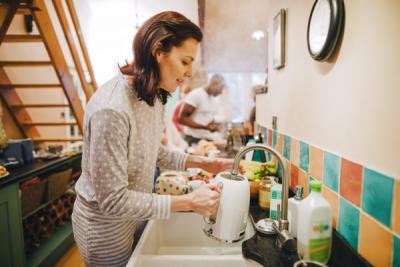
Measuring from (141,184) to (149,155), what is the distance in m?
0.10

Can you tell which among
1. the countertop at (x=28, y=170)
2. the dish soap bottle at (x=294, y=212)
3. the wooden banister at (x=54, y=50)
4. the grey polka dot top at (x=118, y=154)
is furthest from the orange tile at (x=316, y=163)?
the wooden banister at (x=54, y=50)

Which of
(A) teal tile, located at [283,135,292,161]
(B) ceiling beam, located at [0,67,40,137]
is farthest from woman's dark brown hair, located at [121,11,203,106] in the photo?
(B) ceiling beam, located at [0,67,40,137]

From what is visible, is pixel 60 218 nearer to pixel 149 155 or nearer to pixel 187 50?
pixel 149 155

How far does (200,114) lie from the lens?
10.5ft

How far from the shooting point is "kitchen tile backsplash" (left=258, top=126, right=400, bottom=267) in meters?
0.54

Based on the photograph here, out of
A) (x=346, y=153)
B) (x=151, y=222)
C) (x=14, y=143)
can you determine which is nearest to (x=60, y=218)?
(x=14, y=143)

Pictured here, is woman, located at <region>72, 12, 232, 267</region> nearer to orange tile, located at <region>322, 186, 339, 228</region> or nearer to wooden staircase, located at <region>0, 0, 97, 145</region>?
orange tile, located at <region>322, 186, 339, 228</region>

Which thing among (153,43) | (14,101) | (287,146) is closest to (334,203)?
(287,146)

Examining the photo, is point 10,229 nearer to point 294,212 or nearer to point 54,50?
point 54,50

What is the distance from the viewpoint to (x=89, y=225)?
0.86m

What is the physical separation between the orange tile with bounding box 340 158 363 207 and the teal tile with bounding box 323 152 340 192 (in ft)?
0.09

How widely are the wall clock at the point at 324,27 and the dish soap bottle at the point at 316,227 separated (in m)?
0.41

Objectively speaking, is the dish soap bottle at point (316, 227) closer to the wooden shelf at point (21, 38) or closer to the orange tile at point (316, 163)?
the orange tile at point (316, 163)

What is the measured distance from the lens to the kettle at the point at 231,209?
0.79 m
